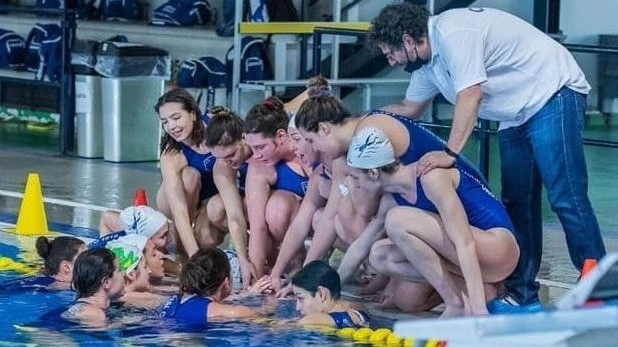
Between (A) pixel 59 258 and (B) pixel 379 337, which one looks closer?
(B) pixel 379 337

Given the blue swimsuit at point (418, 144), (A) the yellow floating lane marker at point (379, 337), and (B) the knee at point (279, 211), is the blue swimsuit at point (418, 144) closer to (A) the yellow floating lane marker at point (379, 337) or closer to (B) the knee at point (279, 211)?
(A) the yellow floating lane marker at point (379, 337)

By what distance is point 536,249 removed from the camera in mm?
6613

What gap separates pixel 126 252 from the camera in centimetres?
663

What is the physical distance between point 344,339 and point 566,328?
291cm

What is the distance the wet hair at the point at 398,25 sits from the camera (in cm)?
594

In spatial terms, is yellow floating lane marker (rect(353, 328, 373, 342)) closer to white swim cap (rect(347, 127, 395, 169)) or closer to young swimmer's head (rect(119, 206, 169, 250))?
white swim cap (rect(347, 127, 395, 169))

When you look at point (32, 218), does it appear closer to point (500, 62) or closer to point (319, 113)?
point (319, 113)

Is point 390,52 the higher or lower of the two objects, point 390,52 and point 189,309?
the higher

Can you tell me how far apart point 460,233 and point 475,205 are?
0.29 metres

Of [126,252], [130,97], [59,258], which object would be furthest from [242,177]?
[130,97]

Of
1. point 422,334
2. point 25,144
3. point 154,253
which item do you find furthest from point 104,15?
point 422,334

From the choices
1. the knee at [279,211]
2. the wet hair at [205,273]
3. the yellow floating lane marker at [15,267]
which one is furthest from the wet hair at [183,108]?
the wet hair at [205,273]

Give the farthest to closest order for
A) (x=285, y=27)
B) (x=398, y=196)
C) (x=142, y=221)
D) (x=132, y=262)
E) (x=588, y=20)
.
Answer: (x=588, y=20)
(x=285, y=27)
(x=142, y=221)
(x=132, y=262)
(x=398, y=196)

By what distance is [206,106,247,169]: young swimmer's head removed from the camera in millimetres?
6922
